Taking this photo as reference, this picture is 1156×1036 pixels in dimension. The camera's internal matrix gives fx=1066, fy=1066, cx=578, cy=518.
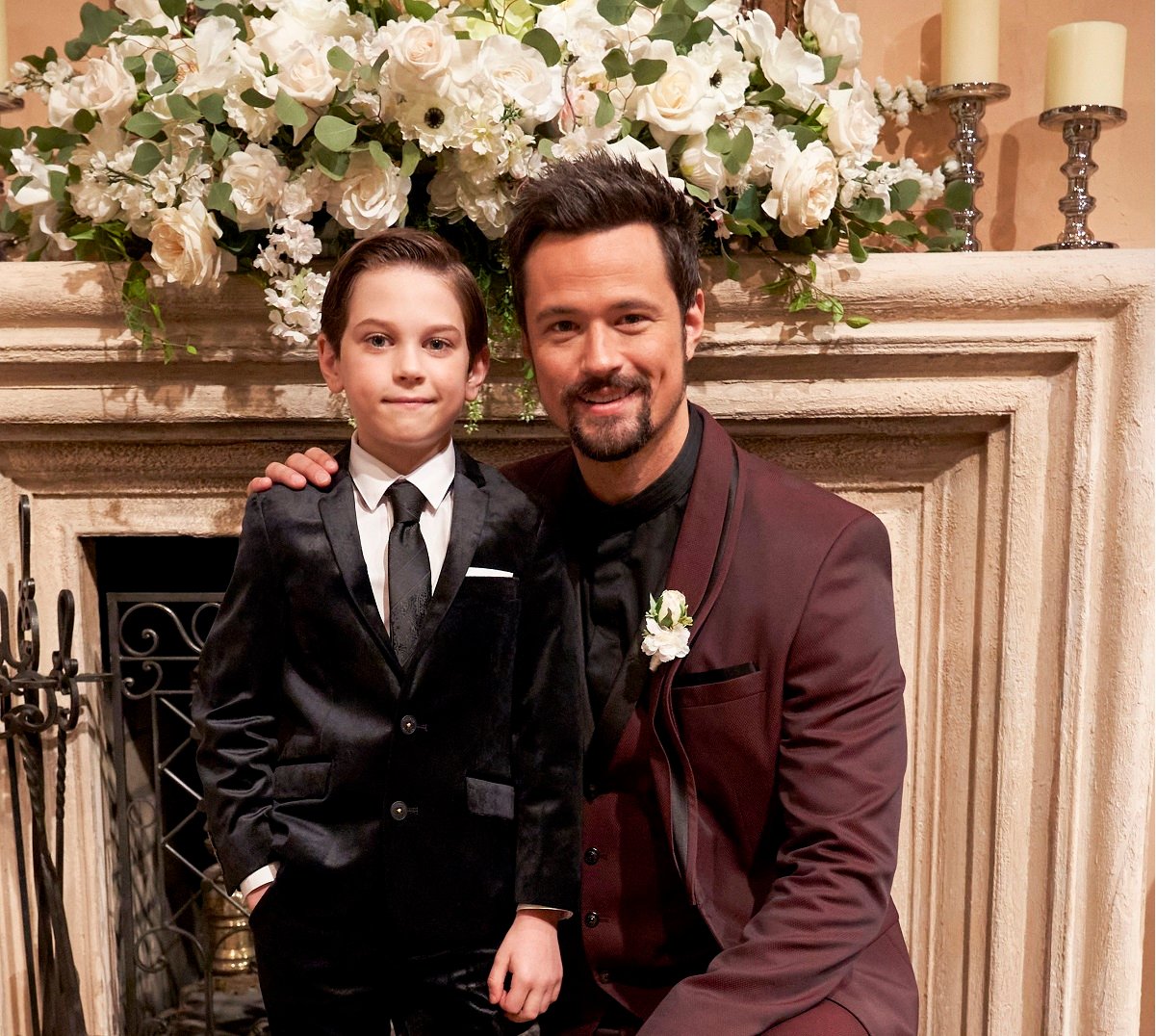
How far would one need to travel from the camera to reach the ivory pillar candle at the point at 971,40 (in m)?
1.90

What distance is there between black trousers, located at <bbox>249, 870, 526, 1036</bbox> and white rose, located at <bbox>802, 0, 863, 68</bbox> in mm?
1489

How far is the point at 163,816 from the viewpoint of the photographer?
2188 mm

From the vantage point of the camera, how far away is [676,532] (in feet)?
5.39

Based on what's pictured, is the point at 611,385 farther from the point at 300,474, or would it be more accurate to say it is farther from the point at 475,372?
the point at 300,474

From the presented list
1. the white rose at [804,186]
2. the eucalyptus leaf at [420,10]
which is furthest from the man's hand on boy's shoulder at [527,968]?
the eucalyptus leaf at [420,10]

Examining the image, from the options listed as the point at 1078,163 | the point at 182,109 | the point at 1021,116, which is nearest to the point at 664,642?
the point at 182,109

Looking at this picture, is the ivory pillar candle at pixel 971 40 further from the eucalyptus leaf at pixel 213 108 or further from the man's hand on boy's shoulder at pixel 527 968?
the man's hand on boy's shoulder at pixel 527 968

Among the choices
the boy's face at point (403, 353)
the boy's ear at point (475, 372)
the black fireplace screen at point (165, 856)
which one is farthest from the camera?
the black fireplace screen at point (165, 856)

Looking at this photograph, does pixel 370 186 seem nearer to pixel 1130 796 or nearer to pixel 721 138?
pixel 721 138

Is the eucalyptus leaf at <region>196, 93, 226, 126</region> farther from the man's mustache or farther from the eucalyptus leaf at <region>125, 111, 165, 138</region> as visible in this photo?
the man's mustache

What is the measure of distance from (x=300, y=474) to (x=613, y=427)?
452 mm

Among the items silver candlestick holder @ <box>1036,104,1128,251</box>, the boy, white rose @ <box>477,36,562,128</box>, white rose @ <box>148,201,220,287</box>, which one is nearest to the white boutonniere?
the boy

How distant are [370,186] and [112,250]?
492 millimetres

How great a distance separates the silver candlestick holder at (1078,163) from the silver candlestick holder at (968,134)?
113 mm
